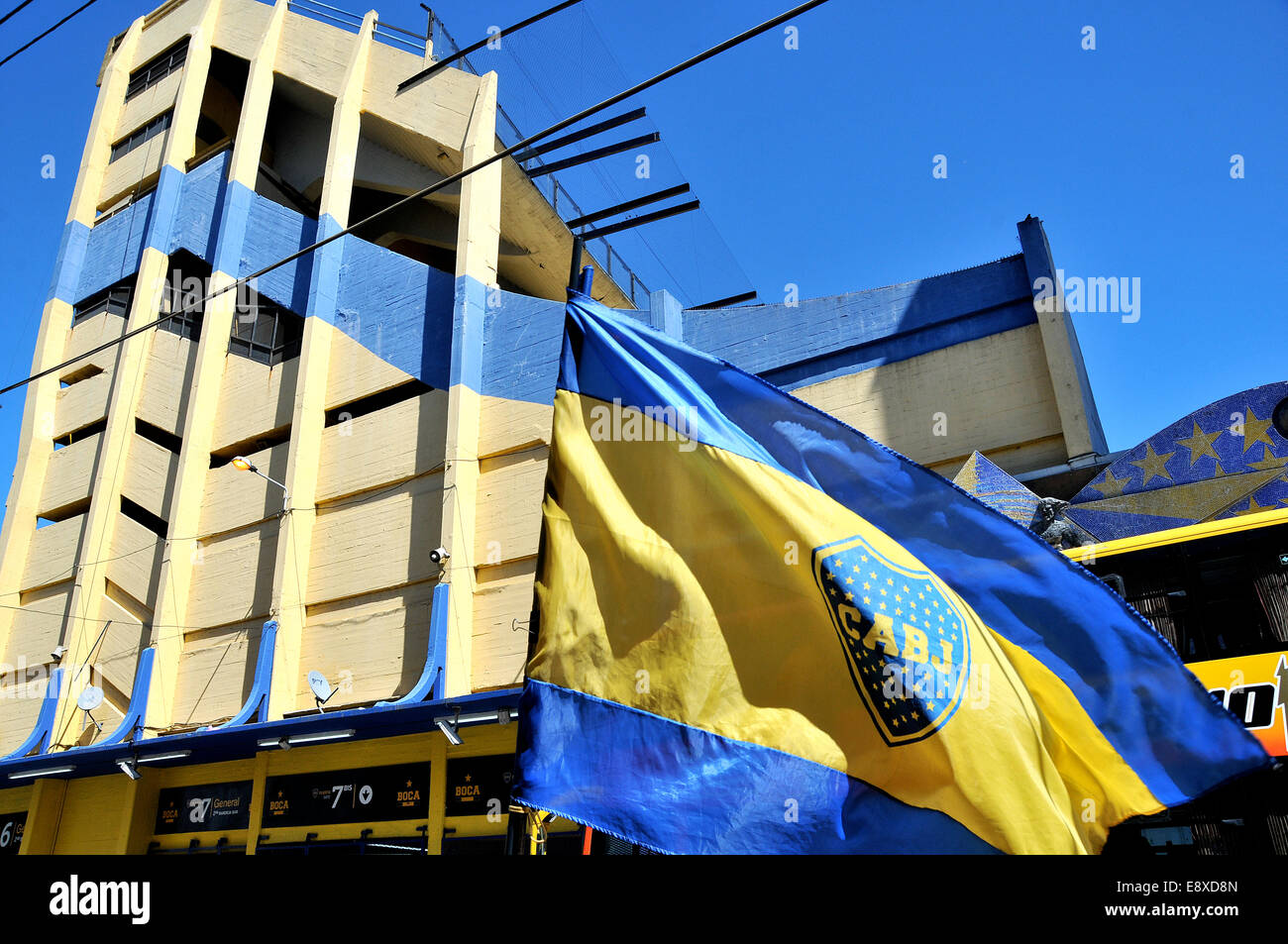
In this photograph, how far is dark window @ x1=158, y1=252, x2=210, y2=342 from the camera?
69.7ft

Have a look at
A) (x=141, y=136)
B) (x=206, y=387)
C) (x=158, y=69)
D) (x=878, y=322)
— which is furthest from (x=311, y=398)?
(x=158, y=69)

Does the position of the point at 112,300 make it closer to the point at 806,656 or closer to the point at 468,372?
the point at 468,372

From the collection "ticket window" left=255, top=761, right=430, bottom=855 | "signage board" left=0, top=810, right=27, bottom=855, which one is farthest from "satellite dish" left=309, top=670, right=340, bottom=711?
"signage board" left=0, top=810, right=27, bottom=855

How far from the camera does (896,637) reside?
412 centimetres

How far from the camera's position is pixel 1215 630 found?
25.6 feet

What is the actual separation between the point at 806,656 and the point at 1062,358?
11.2m

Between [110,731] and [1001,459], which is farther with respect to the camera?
[110,731]

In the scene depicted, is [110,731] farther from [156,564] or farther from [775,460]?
[775,460]

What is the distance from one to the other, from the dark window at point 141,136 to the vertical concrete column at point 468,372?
10.1m

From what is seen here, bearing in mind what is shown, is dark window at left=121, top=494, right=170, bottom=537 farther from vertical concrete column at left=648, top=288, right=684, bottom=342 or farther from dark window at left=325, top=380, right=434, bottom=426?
vertical concrete column at left=648, top=288, right=684, bottom=342

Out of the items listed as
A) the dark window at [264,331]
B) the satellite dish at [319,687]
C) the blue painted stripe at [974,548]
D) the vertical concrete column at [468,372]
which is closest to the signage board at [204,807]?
the satellite dish at [319,687]

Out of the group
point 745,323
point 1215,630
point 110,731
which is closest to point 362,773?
point 110,731

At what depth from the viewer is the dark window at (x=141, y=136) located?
23277 mm
